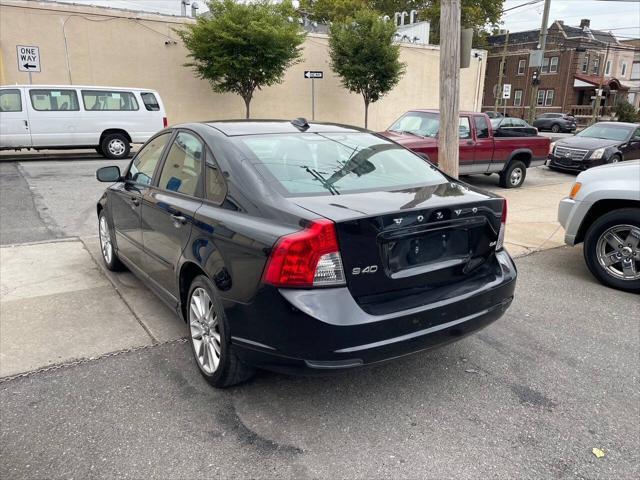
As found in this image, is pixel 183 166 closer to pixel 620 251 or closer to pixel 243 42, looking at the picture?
pixel 620 251

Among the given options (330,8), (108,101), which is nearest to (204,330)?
(108,101)

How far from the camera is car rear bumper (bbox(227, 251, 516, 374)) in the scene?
7.85 ft

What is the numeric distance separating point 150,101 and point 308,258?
13.3m

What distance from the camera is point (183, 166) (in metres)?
3.49

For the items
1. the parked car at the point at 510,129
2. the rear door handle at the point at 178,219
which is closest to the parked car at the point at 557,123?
the parked car at the point at 510,129

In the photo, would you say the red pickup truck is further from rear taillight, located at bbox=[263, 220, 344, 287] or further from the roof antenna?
rear taillight, located at bbox=[263, 220, 344, 287]

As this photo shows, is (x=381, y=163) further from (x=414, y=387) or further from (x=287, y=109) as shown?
(x=287, y=109)

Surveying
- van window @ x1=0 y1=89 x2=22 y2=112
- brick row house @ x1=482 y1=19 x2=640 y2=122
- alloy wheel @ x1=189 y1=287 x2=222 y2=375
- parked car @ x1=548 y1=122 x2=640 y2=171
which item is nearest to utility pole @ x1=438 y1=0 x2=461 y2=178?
alloy wheel @ x1=189 y1=287 x2=222 y2=375

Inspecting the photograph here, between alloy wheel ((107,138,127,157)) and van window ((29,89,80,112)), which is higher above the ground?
van window ((29,89,80,112))

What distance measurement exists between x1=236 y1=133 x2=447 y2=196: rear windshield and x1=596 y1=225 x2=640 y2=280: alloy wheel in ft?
8.19

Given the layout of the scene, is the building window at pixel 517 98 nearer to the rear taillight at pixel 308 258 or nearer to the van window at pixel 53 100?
the van window at pixel 53 100

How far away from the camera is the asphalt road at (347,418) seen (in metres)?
2.41

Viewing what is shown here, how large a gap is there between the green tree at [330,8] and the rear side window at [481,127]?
32733mm

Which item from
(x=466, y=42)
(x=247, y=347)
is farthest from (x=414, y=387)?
(x=466, y=42)
